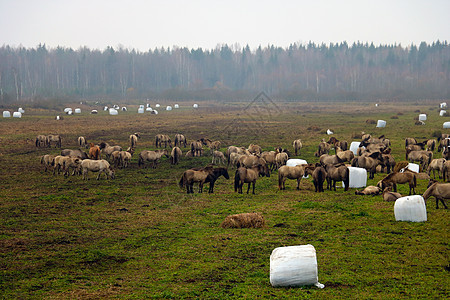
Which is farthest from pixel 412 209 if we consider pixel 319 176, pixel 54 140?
pixel 54 140

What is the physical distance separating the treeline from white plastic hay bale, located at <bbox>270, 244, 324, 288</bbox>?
425 ft

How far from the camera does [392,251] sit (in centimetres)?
1252

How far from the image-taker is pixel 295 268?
997 centimetres

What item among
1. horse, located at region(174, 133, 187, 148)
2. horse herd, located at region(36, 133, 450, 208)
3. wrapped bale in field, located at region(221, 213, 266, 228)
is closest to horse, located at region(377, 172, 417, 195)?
horse herd, located at region(36, 133, 450, 208)

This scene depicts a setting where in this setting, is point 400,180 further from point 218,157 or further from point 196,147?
point 196,147

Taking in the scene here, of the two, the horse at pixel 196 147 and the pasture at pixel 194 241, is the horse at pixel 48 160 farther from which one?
the horse at pixel 196 147

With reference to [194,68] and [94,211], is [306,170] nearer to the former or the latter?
[94,211]

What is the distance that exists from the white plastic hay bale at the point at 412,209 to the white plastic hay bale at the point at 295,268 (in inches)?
267

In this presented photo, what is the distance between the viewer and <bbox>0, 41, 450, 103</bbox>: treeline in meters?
145

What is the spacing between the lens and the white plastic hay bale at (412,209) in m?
15.3

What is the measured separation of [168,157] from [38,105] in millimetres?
65265

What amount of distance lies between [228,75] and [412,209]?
169411mm

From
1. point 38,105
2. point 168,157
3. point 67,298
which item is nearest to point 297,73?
point 38,105

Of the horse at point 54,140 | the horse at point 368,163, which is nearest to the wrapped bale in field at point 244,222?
the horse at point 368,163
